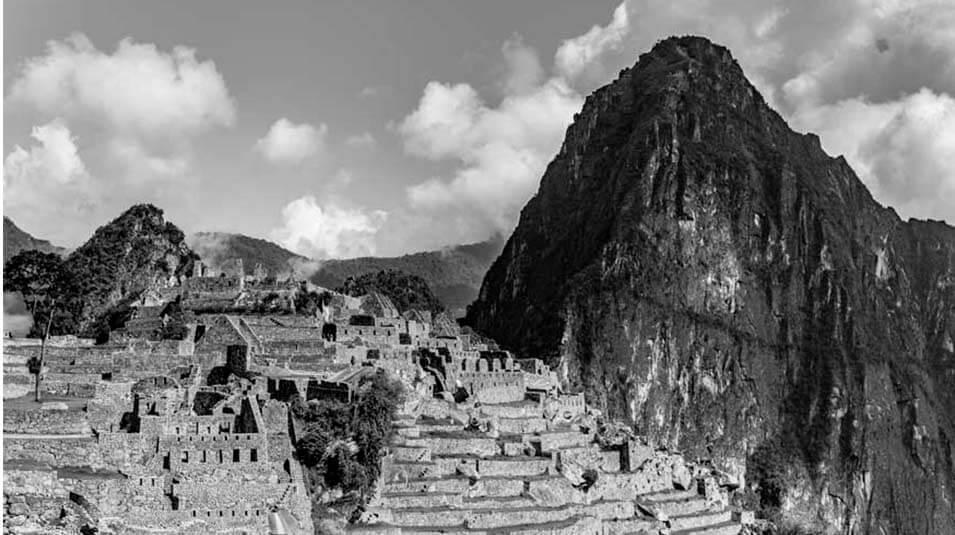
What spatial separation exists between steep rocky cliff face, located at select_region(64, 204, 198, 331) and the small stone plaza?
11.4 feet

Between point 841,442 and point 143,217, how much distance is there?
137 meters

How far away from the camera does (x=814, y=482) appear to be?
166250mm

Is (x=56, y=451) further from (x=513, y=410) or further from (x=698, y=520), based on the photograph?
(x=698, y=520)

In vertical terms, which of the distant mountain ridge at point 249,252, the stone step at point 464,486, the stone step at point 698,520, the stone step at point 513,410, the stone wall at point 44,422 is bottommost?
→ the stone step at point 698,520

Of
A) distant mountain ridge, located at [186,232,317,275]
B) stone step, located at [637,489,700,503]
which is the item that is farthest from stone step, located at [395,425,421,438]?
distant mountain ridge, located at [186,232,317,275]

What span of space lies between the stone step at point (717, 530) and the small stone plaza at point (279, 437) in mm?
116

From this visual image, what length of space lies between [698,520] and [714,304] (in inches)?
4786

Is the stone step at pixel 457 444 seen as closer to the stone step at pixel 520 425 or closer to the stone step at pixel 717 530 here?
the stone step at pixel 520 425

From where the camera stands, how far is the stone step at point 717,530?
171ft

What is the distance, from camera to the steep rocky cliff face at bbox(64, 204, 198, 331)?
61.6 m

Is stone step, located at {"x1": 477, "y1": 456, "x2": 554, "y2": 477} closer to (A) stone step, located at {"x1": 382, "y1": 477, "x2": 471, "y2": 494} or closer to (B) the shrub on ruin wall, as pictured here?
(A) stone step, located at {"x1": 382, "y1": 477, "x2": 471, "y2": 494}

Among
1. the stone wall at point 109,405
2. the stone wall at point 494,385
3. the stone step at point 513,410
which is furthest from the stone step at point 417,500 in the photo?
the stone wall at point 494,385

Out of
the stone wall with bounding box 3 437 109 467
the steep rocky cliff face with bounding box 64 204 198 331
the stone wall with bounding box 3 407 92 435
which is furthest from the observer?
the steep rocky cliff face with bounding box 64 204 198 331

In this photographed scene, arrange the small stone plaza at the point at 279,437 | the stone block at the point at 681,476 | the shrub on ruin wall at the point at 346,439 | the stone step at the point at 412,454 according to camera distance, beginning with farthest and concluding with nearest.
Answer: the stone block at the point at 681,476 < the stone step at the point at 412,454 < the shrub on ruin wall at the point at 346,439 < the small stone plaza at the point at 279,437
